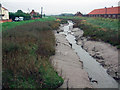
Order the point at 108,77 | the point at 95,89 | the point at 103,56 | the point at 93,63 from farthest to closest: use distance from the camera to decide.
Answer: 1. the point at 103,56
2. the point at 93,63
3. the point at 108,77
4. the point at 95,89

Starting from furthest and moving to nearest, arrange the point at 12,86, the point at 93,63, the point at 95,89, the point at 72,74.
→ 1. the point at 93,63
2. the point at 72,74
3. the point at 95,89
4. the point at 12,86

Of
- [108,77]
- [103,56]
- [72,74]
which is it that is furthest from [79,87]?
[103,56]

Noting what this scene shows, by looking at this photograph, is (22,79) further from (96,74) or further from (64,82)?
(96,74)

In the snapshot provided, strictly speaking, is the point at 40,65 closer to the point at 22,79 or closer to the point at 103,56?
the point at 22,79

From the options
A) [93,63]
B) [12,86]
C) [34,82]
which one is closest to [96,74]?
[93,63]

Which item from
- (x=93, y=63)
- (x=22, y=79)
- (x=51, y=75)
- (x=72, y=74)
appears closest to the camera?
(x=22, y=79)

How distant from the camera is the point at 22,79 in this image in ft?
17.2

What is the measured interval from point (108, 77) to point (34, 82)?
4.94 metres

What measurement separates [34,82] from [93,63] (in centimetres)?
640

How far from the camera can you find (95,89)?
642 centimetres

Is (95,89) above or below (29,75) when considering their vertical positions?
below

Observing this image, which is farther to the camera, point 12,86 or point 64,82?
point 64,82

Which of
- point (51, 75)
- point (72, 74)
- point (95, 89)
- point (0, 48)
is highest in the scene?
point (0, 48)

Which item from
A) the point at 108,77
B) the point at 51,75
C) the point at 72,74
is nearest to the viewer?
the point at 51,75
